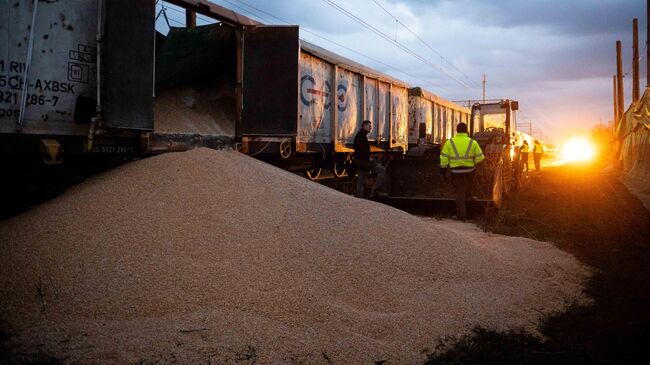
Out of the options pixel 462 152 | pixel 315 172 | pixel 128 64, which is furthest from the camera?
pixel 315 172

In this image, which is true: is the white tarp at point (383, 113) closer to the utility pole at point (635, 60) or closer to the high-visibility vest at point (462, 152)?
the high-visibility vest at point (462, 152)

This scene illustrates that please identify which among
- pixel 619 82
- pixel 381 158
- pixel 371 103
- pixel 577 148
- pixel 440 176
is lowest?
pixel 440 176

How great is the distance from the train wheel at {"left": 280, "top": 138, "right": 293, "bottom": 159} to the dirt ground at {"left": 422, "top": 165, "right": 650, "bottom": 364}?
3.31m

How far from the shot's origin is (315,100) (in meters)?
9.42

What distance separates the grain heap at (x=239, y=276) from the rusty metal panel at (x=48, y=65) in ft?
2.43

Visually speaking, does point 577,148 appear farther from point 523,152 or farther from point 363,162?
point 363,162

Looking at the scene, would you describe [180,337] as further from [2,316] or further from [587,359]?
[587,359]

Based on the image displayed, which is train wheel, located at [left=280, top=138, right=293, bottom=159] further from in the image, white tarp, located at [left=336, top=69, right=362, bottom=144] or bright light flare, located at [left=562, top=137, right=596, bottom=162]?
bright light flare, located at [left=562, top=137, right=596, bottom=162]

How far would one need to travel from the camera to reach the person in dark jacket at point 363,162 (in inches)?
352

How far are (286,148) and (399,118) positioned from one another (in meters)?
6.17

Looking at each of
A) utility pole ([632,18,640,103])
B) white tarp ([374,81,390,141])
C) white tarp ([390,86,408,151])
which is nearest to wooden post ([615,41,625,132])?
A: utility pole ([632,18,640,103])

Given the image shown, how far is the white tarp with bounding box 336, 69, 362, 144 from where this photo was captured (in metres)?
10.4

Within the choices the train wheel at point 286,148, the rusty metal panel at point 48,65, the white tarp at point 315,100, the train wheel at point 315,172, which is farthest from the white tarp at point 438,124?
the rusty metal panel at point 48,65

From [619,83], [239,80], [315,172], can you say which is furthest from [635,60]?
[239,80]
